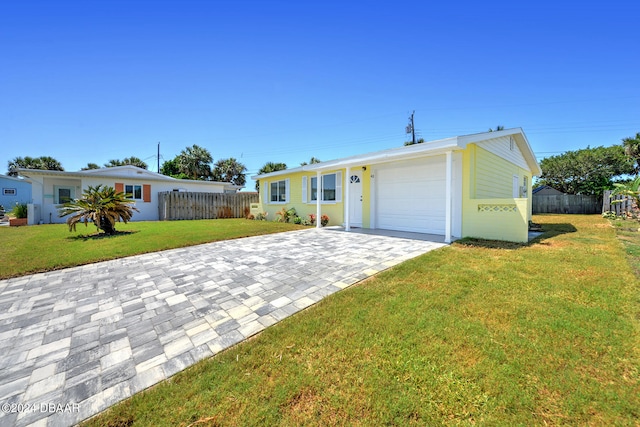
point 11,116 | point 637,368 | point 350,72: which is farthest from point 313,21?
point 11,116

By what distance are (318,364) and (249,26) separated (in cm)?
982

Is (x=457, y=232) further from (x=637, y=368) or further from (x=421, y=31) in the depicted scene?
(x=421, y=31)

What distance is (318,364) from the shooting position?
2.03 meters

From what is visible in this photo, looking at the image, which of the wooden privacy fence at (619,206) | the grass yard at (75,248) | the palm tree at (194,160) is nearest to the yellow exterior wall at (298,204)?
the grass yard at (75,248)

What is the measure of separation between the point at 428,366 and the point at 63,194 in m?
21.1

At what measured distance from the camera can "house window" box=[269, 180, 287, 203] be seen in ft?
45.5

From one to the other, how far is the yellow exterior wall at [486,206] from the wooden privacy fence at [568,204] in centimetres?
1605

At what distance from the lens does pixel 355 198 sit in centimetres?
1022

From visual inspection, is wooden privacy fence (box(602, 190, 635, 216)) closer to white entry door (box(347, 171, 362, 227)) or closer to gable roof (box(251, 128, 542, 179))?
gable roof (box(251, 128, 542, 179))

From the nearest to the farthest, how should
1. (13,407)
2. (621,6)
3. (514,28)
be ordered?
(13,407)
(621,6)
(514,28)

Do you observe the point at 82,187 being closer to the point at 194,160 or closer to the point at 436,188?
the point at 194,160

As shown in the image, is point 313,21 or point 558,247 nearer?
point 558,247

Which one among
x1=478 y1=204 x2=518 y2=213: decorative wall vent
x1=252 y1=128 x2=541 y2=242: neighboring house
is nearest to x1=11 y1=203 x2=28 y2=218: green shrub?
x1=252 y1=128 x2=541 y2=242: neighboring house

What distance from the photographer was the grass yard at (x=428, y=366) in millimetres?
1562
